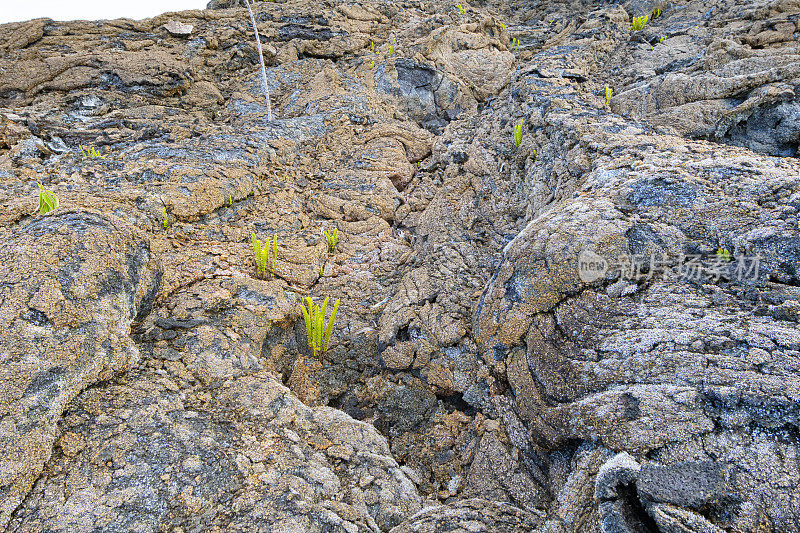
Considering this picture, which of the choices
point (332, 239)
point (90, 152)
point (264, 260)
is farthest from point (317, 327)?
point (90, 152)

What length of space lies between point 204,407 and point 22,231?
5.28 ft

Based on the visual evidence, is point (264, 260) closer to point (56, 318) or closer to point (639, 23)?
point (56, 318)

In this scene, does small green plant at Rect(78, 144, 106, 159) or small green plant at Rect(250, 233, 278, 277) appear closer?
small green plant at Rect(250, 233, 278, 277)

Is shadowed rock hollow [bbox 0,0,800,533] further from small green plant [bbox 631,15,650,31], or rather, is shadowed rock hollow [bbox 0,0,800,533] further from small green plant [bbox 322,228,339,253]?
small green plant [bbox 631,15,650,31]

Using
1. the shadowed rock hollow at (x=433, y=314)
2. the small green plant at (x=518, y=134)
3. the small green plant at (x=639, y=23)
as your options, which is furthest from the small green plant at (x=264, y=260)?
the small green plant at (x=639, y=23)

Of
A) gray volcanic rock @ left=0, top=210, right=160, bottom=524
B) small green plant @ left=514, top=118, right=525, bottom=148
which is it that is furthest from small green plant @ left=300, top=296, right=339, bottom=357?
small green plant @ left=514, top=118, right=525, bottom=148

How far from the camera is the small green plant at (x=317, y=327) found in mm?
2768

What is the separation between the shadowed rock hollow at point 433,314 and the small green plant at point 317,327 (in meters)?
0.11

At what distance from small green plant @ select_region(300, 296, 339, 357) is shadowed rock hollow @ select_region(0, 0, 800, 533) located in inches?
4.3

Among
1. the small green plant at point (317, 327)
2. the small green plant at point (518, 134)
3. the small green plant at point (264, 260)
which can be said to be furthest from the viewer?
the small green plant at point (518, 134)

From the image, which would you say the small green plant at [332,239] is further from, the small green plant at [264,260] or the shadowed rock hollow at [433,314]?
the small green plant at [264,260]

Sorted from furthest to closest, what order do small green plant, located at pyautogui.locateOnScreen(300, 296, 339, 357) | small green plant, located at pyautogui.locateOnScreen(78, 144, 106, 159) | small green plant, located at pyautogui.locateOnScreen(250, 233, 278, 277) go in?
small green plant, located at pyautogui.locateOnScreen(78, 144, 106, 159) < small green plant, located at pyautogui.locateOnScreen(250, 233, 278, 277) < small green plant, located at pyautogui.locateOnScreen(300, 296, 339, 357)

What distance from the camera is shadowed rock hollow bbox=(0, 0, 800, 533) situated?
1.55m

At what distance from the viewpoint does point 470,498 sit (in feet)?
6.68
